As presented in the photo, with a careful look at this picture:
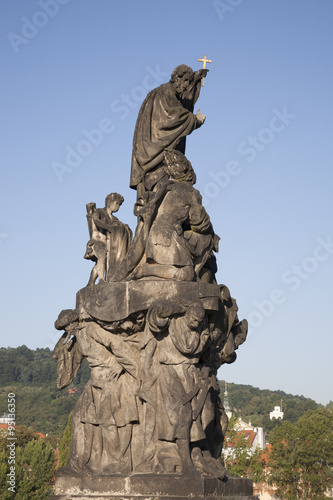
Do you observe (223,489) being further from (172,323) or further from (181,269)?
(181,269)

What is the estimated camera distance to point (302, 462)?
5112 cm

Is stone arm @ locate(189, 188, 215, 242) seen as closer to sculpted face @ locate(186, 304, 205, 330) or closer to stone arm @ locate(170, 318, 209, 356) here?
sculpted face @ locate(186, 304, 205, 330)

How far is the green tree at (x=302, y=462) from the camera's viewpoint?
5003cm

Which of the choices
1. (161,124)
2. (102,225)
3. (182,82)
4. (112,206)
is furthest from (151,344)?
(182,82)

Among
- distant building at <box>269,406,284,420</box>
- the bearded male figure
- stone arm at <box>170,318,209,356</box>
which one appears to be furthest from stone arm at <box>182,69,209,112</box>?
distant building at <box>269,406,284,420</box>

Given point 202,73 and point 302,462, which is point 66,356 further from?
point 302,462

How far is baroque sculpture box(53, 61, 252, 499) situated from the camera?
34.9 feet

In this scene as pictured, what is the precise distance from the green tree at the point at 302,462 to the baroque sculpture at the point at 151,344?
40.5 meters

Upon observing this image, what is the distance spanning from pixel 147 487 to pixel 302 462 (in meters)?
43.3

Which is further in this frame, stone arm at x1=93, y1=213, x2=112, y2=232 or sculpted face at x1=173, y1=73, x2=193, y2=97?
sculpted face at x1=173, y1=73, x2=193, y2=97

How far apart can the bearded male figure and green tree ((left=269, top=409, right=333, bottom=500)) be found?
40.6m

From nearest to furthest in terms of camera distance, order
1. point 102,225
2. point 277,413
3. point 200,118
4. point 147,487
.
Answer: point 147,487 → point 102,225 → point 200,118 → point 277,413

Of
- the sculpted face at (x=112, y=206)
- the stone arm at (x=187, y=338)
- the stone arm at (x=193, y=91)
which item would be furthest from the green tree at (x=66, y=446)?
the stone arm at (x=187, y=338)

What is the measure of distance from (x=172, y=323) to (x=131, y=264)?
1.12 m
